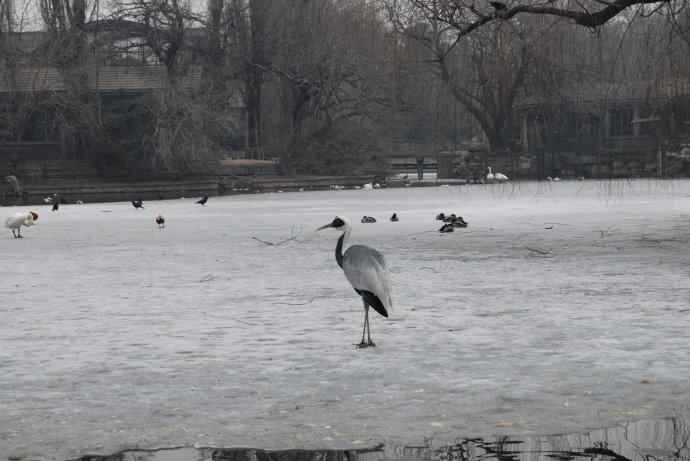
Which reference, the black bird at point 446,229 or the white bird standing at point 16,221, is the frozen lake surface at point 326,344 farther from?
the white bird standing at point 16,221

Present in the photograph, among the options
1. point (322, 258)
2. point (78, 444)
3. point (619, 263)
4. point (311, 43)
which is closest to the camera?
point (78, 444)

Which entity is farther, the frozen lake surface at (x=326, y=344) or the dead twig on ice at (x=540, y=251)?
the dead twig on ice at (x=540, y=251)

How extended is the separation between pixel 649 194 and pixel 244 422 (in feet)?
114

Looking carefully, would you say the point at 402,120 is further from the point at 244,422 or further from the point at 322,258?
the point at 244,422

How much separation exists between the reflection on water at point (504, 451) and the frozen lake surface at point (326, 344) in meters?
0.17

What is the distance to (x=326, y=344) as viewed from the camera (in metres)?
8.94

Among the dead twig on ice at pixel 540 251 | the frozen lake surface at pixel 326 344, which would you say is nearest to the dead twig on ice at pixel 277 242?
the frozen lake surface at pixel 326 344

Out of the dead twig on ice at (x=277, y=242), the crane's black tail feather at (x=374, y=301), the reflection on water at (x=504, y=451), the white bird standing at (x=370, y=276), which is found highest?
the white bird standing at (x=370, y=276)

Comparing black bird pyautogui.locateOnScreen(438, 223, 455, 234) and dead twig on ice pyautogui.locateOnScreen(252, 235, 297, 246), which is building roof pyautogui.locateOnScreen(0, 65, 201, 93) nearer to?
dead twig on ice pyautogui.locateOnScreen(252, 235, 297, 246)

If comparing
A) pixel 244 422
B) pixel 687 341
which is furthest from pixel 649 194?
pixel 244 422

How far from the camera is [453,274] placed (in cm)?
1434

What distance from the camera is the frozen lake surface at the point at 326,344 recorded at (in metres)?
6.27

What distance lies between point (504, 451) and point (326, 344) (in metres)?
3.53

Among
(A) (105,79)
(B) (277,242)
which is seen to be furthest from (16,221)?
(A) (105,79)
